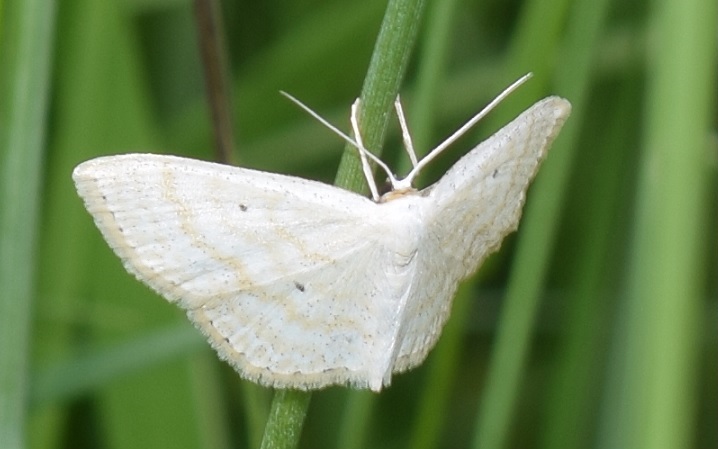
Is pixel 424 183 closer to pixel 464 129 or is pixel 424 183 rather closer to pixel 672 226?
pixel 464 129

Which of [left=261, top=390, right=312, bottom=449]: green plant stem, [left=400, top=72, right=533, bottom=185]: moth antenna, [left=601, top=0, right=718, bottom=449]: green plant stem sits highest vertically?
[left=400, top=72, right=533, bottom=185]: moth antenna

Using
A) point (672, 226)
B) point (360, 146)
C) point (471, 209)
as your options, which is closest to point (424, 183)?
point (471, 209)

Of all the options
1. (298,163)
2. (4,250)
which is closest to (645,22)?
(298,163)

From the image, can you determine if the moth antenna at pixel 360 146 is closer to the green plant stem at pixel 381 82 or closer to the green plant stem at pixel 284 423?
the green plant stem at pixel 381 82

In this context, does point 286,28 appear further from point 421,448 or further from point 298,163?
point 421,448

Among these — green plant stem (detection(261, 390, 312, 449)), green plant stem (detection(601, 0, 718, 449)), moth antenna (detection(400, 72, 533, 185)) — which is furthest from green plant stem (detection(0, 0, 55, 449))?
green plant stem (detection(601, 0, 718, 449))

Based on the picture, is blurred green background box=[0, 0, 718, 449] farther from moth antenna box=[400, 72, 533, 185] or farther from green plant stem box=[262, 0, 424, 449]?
green plant stem box=[262, 0, 424, 449]

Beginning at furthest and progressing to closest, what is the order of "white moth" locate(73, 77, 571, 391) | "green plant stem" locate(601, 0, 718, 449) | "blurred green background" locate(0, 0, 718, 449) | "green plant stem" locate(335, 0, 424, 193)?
1. "white moth" locate(73, 77, 571, 391)
2. "green plant stem" locate(335, 0, 424, 193)
3. "blurred green background" locate(0, 0, 718, 449)
4. "green plant stem" locate(601, 0, 718, 449)

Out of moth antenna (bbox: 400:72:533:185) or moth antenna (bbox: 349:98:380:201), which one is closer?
moth antenna (bbox: 349:98:380:201)
